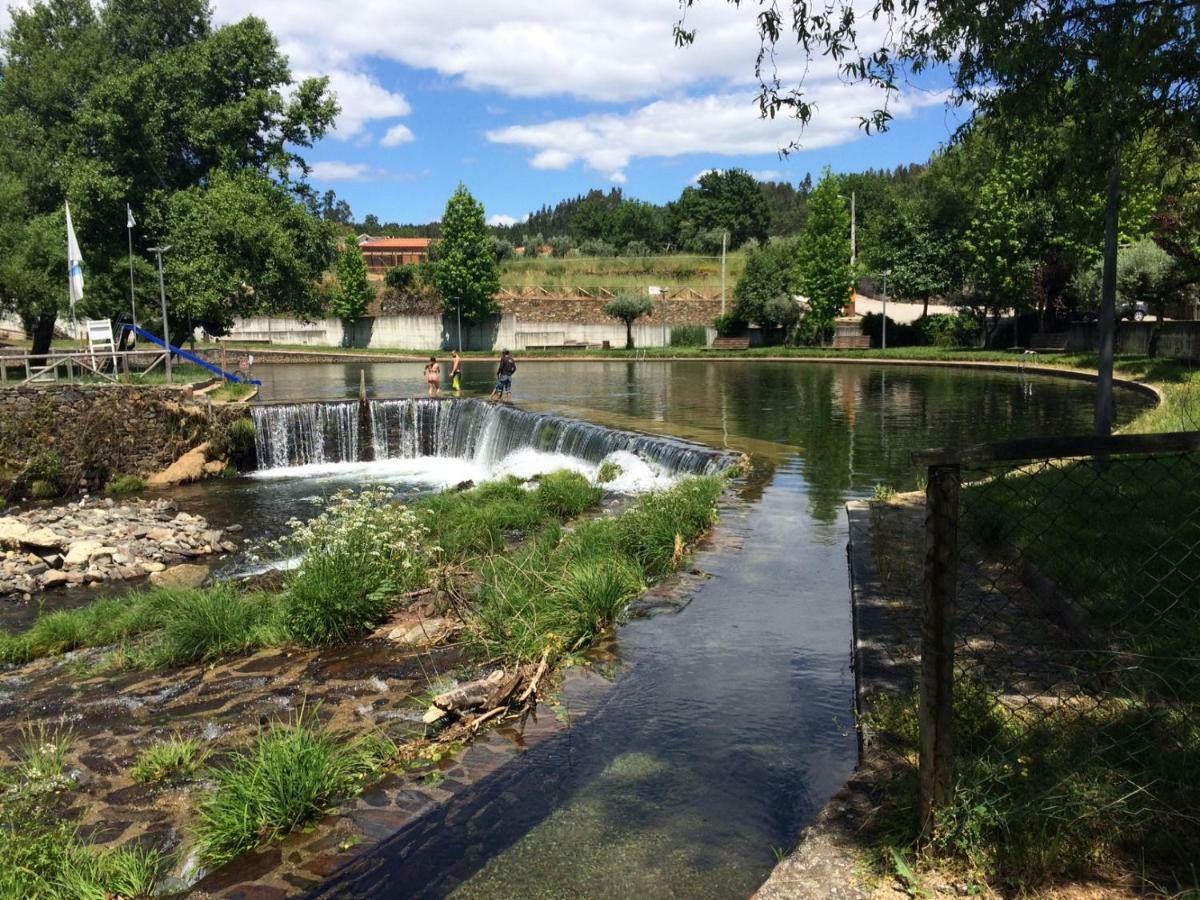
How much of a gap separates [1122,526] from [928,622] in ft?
14.5

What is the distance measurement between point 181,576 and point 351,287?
5391cm

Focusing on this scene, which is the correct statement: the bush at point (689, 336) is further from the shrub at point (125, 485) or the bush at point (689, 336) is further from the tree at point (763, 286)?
the shrub at point (125, 485)

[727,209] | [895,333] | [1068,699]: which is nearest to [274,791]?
[1068,699]

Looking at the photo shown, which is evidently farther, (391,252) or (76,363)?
(391,252)

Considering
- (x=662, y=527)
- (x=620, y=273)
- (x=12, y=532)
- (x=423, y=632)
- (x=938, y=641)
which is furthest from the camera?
(x=620, y=273)

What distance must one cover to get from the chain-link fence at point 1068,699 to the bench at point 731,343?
50455 mm

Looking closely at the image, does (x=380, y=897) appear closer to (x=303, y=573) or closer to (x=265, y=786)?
(x=265, y=786)

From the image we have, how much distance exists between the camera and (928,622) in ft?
10.2

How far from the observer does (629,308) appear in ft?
188

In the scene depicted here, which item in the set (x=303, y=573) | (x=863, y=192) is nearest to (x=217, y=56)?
(x=303, y=573)

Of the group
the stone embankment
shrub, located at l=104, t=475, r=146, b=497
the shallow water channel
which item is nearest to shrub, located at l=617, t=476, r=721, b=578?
the shallow water channel

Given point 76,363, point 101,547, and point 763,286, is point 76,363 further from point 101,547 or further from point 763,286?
point 763,286

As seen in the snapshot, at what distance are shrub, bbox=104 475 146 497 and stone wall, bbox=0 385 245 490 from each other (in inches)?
19.4

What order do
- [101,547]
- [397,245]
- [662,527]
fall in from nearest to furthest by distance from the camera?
[662,527] → [101,547] → [397,245]
